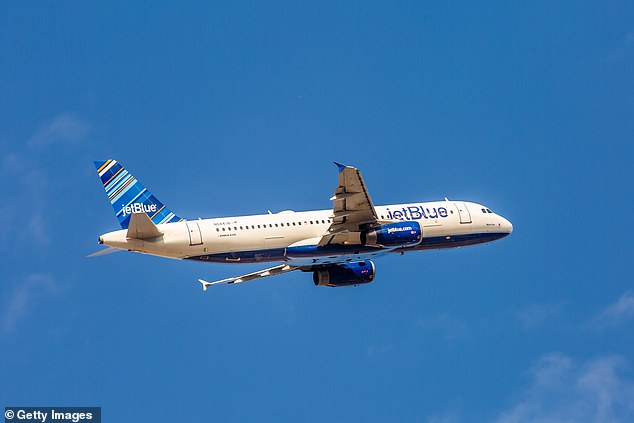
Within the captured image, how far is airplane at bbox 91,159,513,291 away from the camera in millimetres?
80500

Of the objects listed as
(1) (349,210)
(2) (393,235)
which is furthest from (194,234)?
(2) (393,235)

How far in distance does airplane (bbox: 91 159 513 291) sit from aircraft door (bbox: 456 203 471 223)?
31cm

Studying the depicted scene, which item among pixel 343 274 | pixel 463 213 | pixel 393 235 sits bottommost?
pixel 393 235

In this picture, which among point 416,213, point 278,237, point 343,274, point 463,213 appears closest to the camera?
point 278,237

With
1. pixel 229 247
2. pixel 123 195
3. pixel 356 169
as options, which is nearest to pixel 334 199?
pixel 356 169

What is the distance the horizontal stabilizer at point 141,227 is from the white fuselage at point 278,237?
332 millimetres

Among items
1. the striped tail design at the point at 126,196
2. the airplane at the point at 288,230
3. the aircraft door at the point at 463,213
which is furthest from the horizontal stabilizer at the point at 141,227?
the aircraft door at the point at 463,213

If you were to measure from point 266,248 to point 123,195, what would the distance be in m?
9.70

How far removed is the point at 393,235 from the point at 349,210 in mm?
3429

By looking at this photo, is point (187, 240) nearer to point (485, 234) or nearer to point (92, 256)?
point (92, 256)

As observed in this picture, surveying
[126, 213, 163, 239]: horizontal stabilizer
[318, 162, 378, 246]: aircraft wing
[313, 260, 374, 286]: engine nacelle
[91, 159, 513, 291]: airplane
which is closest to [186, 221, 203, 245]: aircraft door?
[91, 159, 513, 291]: airplane

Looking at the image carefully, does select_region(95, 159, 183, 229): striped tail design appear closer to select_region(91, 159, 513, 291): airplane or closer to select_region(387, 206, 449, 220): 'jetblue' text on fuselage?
select_region(91, 159, 513, 291): airplane

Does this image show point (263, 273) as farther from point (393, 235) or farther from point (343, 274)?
point (393, 235)

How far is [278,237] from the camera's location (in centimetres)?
8362
